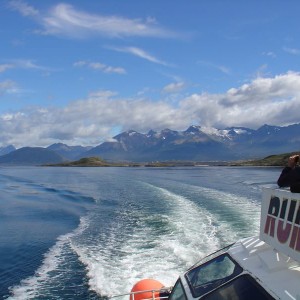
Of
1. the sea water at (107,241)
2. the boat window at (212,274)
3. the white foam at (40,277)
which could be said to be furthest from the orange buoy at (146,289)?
the white foam at (40,277)

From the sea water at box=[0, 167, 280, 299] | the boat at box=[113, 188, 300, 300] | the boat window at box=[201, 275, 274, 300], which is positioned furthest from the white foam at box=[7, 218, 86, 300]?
the boat window at box=[201, 275, 274, 300]

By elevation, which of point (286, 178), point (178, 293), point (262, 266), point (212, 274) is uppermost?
point (286, 178)

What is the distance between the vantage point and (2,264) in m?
17.7

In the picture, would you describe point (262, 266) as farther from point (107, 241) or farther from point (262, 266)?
point (107, 241)

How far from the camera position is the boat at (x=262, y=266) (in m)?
6.04

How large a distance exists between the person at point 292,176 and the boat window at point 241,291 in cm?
175

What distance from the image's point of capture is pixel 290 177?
7070mm

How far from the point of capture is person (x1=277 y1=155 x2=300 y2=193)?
6822mm

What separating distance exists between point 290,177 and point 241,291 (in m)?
2.20

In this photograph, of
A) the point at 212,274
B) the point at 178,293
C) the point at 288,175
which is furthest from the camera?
the point at 178,293

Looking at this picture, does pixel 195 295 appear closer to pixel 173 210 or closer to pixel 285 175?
pixel 285 175

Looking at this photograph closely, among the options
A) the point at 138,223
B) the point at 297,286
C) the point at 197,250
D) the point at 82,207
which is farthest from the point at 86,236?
the point at 297,286

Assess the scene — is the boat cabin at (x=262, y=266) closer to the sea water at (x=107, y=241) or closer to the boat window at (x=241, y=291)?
the boat window at (x=241, y=291)

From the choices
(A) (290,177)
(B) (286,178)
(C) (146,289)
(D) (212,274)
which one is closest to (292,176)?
(A) (290,177)
